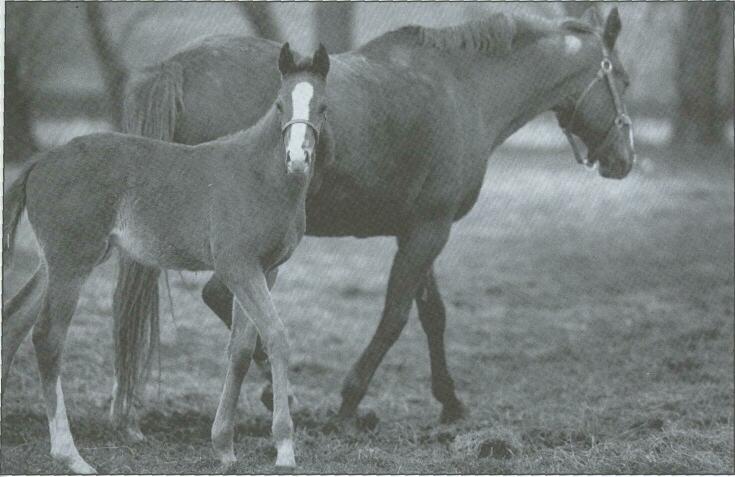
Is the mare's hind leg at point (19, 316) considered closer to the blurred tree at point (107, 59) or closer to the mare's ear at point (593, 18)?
the mare's ear at point (593, 18)

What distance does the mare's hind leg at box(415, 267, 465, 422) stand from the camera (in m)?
6.30

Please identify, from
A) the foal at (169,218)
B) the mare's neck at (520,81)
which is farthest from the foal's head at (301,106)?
the mare's neck at (520,81)

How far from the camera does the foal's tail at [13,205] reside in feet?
13.9

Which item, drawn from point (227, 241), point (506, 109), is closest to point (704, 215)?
point (506, 109)

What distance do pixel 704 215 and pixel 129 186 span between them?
9.94 metres

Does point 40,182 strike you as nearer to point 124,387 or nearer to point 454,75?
point 124,387

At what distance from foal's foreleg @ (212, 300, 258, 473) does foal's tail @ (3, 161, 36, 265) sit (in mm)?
993

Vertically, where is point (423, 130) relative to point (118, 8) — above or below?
above

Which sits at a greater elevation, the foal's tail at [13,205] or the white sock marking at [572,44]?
the foal's tail at [13,205]

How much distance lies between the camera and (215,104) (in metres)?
5.23

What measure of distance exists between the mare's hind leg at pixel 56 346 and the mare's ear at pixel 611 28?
365 centimetres

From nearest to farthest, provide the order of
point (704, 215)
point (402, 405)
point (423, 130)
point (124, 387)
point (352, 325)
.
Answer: point (124, 387), point (423, 130), point (402, 405), point (352, 325), point (704, 215)

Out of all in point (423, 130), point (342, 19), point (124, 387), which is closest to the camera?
point (124, 387)

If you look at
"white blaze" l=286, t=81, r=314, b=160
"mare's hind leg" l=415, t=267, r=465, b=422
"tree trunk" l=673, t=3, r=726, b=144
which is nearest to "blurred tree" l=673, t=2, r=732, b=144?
"tree trunk" l=673, t=3, r=726, b=144
